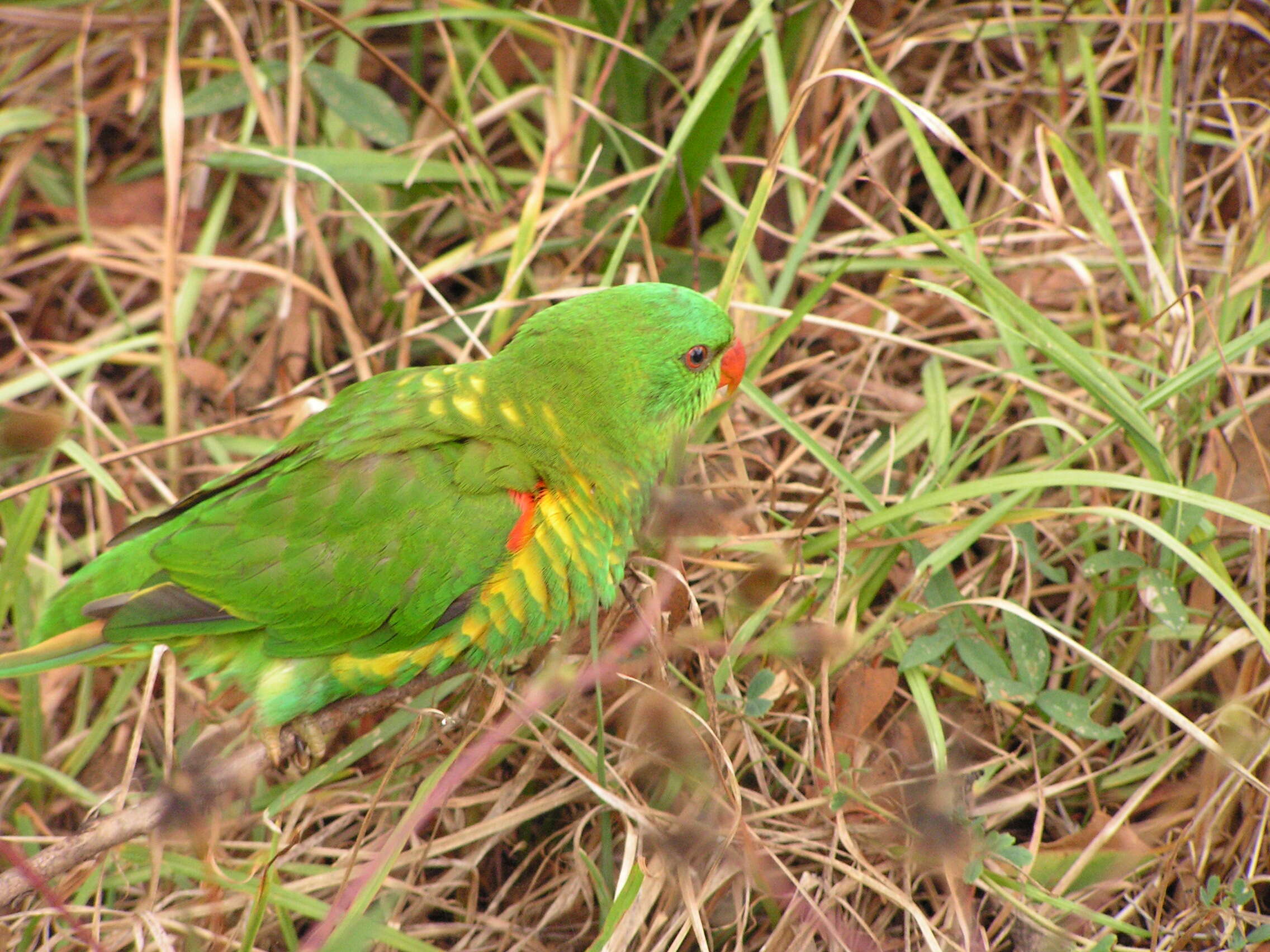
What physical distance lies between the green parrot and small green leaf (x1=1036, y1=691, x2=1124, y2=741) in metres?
0.87

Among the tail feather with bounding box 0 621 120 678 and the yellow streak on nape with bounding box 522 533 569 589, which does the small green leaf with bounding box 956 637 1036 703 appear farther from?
the tail feather with bounding box 0 621 120 678

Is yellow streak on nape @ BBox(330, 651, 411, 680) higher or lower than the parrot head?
lower

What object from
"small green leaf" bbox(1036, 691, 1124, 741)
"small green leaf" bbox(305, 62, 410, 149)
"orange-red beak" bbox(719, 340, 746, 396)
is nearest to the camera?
"small green leaf" bbox(1036, 691, 1124, 741)

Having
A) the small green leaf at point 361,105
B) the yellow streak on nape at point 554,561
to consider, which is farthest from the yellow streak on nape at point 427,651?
the small green leaf at point 361,105

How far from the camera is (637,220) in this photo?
2793 millimetres

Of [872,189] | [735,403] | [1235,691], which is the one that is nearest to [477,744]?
[735,403]

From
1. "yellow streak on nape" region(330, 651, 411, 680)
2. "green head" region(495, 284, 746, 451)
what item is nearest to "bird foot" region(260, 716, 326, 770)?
"yellow streak on nape" region(330, 651, 411, 680)

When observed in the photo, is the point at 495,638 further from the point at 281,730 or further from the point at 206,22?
the point at 206,22

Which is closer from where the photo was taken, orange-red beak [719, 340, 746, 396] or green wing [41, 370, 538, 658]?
green wing [41, 370, 538, 658]

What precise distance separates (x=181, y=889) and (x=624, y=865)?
1035 mm

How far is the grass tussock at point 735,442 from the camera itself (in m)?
2.04

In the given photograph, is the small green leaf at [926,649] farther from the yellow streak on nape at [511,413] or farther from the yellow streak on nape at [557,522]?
the yellow streak on nape at [511,413]

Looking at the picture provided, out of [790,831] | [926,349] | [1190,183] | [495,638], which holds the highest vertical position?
[1190,183]

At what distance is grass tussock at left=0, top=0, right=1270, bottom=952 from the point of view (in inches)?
80.4
